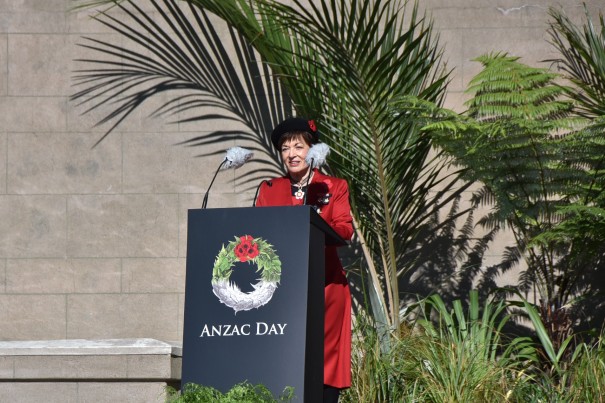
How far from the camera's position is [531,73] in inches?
261

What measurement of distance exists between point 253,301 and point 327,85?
306 cm

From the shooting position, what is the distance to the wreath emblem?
13.4ft

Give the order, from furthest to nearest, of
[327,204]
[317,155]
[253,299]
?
[327,204]
[317,155]
[253,299]

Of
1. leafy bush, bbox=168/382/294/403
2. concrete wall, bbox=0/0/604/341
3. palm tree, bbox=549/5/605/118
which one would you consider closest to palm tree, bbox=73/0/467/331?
concrete wall, bbox=0/0/604/341

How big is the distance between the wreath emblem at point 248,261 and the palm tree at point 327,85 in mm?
2389

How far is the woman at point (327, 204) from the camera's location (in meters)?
4.66

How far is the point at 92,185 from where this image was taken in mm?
7520

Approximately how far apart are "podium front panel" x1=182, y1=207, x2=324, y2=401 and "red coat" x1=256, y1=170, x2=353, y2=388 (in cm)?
46

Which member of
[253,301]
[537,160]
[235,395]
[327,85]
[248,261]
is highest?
[327,85]

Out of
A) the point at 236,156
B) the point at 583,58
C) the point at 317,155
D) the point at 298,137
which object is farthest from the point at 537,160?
the point at 236,156

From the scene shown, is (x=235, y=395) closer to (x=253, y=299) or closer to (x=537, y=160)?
(x=253, y=299)

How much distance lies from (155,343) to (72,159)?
6.21 ft

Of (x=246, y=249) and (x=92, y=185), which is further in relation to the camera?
(x=92, y=185)

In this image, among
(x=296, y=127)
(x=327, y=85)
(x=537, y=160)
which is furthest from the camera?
(x=327, y=85)
